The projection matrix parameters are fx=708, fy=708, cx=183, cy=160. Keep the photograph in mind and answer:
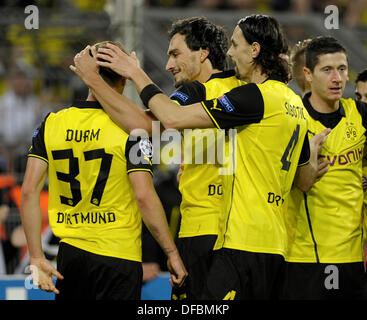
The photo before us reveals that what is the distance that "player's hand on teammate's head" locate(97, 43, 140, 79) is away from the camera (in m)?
4.43

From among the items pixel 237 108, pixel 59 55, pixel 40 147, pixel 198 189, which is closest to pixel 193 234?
pixel 198 189

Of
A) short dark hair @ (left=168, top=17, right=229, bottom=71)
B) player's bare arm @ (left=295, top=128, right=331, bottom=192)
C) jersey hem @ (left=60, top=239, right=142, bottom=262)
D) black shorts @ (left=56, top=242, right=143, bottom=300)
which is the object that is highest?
short dark hair @ (left=168, top=17, right=229, bottom=71)

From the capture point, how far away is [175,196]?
834 cm

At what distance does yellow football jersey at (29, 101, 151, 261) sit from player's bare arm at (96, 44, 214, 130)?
0.79 ft

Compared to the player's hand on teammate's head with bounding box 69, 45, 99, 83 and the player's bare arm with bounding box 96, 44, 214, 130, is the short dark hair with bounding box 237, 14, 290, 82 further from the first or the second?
the player's hand on teammate's head with bounding box 69, 45, 99, 83

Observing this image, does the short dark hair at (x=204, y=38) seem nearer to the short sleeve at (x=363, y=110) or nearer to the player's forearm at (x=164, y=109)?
the player's forearm at (x=164, y=109)

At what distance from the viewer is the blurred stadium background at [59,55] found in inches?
331

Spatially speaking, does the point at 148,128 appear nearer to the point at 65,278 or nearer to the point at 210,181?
the point at 210,181

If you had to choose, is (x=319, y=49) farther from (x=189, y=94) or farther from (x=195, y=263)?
(x=195, y=263)

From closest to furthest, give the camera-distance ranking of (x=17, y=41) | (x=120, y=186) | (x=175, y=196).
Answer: (x=120, y=186) → (x=175, y=196) → (x=17, y=41)

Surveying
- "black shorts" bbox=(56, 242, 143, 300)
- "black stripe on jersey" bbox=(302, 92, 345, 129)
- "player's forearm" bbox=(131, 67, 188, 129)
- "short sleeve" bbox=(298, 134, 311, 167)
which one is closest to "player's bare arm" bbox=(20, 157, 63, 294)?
"black shorts" bbox=(56, 242, 143, 300)

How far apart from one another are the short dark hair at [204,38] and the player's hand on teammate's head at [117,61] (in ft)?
2.62
